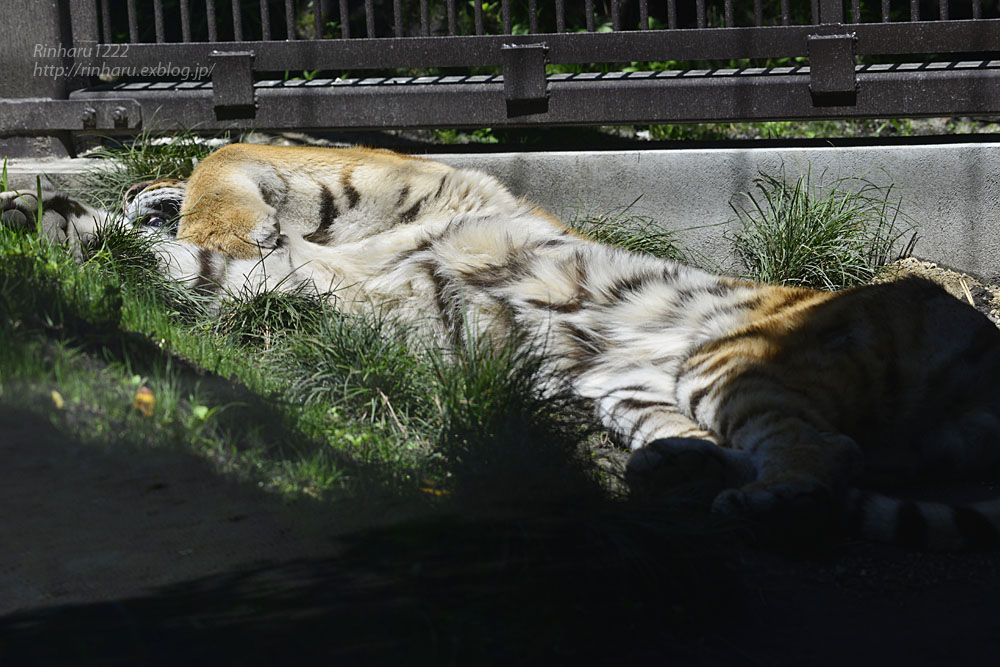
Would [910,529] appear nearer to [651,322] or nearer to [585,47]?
[651,322]

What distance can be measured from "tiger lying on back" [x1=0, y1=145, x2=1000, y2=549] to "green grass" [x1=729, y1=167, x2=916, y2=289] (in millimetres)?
972

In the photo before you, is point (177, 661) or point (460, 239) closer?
point (177, 661)

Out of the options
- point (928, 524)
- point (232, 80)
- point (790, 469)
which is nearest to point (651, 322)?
point (790, 469)

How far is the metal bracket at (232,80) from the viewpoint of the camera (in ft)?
17.7

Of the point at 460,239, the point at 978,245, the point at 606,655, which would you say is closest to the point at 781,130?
the point at 978,245

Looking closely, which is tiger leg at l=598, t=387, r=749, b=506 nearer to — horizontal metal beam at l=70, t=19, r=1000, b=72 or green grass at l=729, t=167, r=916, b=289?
green grass at l=729, t=167, r=916, b=289

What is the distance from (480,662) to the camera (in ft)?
6.07

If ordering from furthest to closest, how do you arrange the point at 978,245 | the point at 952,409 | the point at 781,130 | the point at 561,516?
the point at 781,130
the point at 978,245
the point at 952,409
the point at 561,516

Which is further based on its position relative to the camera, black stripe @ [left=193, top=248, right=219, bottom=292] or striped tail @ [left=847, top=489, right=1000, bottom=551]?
black stripe @ [left=193, top=248, right=219, bottom=292]

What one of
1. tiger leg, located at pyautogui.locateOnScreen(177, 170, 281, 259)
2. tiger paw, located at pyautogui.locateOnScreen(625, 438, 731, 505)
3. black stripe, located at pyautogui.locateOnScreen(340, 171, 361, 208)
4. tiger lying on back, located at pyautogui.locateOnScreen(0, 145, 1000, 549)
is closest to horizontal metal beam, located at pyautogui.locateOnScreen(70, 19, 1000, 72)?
tiger lying on back, located at pyautogui.locateOnScreen(0, 145, 1000, 549)

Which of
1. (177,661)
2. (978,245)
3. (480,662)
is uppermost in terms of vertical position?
(978,245)

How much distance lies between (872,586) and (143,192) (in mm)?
3624

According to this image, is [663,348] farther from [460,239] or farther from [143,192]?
[143,192]

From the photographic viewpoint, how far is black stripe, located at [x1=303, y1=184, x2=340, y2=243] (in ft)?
14.9
